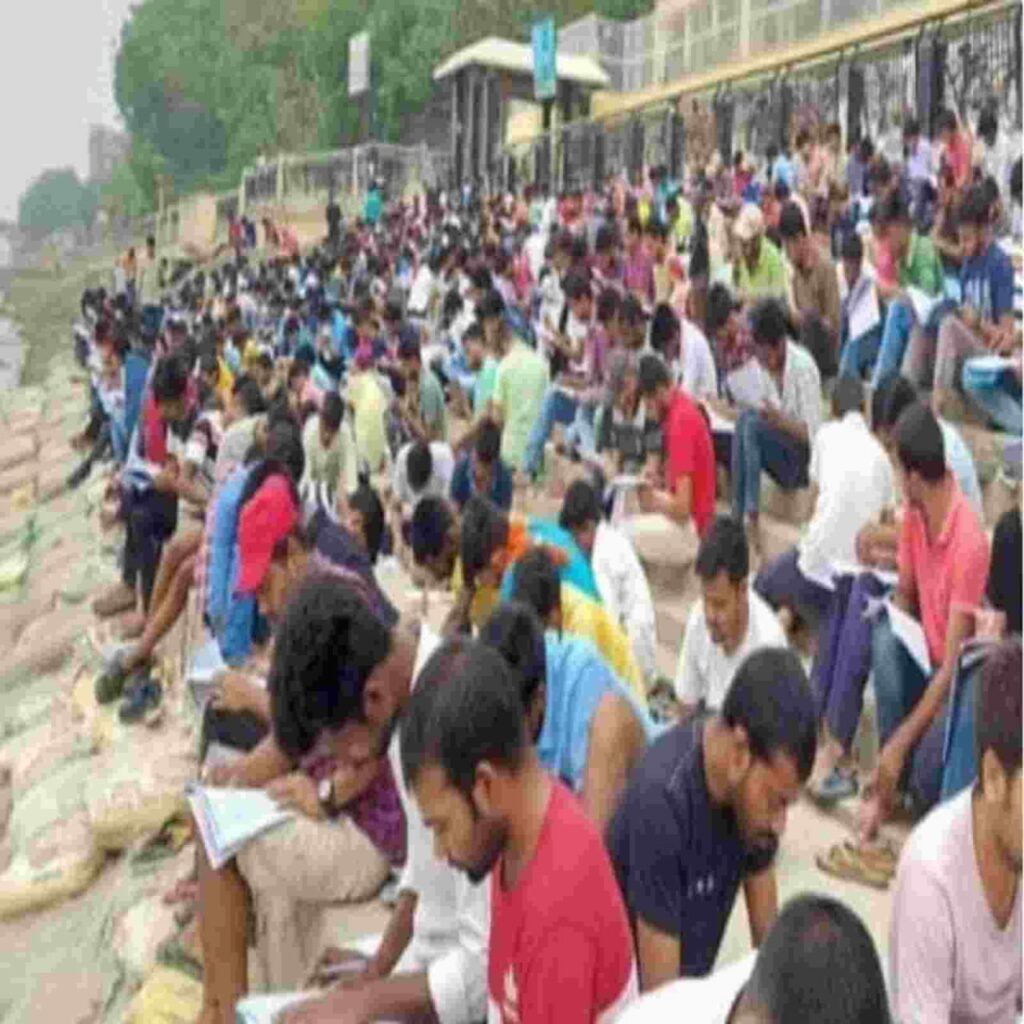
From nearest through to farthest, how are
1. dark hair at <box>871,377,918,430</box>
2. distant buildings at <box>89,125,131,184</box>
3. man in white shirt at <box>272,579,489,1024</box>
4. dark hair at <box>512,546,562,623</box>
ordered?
1. man in white shirt at <box>272,579,489,1024</box>
2. dark hair at <box>512,546,562,623</box>
3. dark hair at <box>871,377,918,430</box>
4. distant buildings at <box>89,125,131,184</box>

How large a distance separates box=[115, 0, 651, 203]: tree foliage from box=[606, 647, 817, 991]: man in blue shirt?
3744 cm

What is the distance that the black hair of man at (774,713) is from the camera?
9.77ft

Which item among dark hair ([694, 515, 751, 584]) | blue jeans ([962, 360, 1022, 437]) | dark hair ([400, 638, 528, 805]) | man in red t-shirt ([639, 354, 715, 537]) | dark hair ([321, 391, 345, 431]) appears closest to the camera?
dark hair ([400, 638, 528, 805])

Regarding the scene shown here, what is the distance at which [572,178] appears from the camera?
24.1m

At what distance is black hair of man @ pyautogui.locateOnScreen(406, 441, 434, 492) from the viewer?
26.8ft

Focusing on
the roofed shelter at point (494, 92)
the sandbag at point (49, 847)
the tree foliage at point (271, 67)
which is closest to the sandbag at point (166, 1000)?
the sandbag at point (49, 847)

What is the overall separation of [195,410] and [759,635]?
19.0ft

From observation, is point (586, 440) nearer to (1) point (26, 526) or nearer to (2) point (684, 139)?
(1) point (26, 526)

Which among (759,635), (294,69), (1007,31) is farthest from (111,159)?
(759,635)

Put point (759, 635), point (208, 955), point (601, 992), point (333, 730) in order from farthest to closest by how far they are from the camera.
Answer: point (759, 635) < point (208, 955) < point (333, 730) < point (601, 992)

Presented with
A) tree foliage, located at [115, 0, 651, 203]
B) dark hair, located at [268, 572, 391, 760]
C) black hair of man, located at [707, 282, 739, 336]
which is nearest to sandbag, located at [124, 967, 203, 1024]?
dark hair, located at [268, 572, 391, 760]

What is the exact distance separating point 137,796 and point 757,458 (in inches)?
112

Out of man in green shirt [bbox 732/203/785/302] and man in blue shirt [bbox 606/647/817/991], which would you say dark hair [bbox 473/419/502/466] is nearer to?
man in green shirt [bbox 732/203/785/302]

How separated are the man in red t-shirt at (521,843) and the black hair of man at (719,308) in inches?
208
